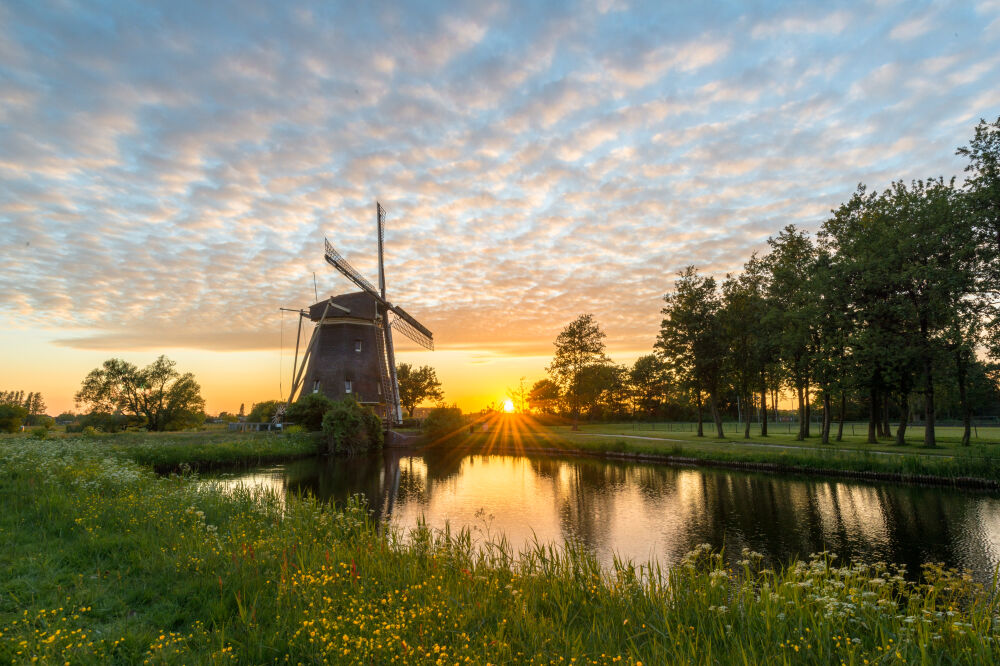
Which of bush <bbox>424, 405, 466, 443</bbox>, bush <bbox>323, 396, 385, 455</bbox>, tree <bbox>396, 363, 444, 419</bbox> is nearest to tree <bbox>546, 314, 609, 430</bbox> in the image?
bush <bbox>424, 405, 466, 443</bbox>

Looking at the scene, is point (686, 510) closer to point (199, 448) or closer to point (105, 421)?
point (199, 448)

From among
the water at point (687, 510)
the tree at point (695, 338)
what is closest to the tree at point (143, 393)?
the water at point (687, 510)

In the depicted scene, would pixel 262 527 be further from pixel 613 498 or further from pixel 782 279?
pixel 782 279

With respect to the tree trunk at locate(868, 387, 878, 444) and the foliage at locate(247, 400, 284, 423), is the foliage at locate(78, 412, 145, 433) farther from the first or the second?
the tree trunk at locate(868, 387, 878, 444)

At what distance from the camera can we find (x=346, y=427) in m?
42.9

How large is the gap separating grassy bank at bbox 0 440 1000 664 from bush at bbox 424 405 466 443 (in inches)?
1815

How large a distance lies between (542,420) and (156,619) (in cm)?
8722

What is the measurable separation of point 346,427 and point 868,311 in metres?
39.1

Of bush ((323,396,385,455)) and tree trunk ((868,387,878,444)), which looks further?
bush ((323,396,385,455))

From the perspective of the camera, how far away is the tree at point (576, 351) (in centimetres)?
5938

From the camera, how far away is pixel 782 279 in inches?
1481

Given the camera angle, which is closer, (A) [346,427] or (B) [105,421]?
(A) [346,427]

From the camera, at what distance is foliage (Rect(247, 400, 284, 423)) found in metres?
52.6

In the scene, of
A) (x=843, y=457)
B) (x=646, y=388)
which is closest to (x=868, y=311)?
(x=843, y=457)
